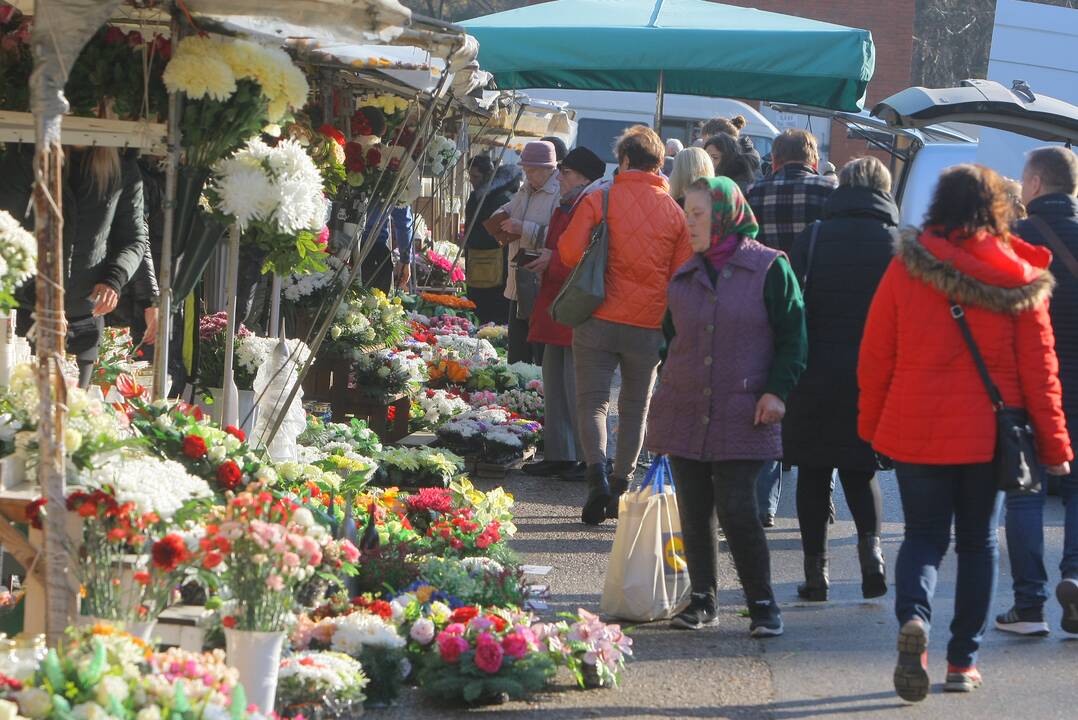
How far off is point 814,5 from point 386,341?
86.3ft

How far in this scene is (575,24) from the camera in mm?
9281

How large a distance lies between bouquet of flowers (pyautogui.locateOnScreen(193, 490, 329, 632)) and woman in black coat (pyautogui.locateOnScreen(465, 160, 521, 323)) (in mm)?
9343

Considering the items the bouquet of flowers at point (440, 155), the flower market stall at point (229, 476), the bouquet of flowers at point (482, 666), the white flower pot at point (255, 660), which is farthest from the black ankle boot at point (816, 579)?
the bouquet of flowers at point (440, 155)

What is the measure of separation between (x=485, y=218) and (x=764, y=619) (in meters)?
8.02

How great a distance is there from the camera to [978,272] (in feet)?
16.0

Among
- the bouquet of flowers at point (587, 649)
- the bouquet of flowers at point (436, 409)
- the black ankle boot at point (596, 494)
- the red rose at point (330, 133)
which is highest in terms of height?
the red rose at point (330, 133)

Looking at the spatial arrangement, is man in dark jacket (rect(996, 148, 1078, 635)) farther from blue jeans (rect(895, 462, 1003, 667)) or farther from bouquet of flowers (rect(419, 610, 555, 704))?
bouquet of flowers (rect(419, 610, 555, 704))

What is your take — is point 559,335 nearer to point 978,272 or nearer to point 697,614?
point 697,614

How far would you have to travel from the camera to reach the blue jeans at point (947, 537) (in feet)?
16.2

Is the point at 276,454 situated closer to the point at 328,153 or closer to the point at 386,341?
the point at 328,153

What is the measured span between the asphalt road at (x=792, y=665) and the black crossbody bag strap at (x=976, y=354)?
1.04 m

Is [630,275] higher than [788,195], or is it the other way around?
[788,195]

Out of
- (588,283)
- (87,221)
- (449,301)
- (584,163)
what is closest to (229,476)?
(87,221)

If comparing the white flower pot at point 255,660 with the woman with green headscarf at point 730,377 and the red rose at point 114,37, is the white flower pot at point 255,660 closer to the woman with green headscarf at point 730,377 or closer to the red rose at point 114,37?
the woman with green headscarf at point 730,377
